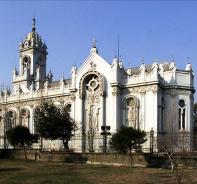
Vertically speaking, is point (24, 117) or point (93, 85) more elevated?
point (93, 85)

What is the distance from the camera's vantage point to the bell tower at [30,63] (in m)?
86.3

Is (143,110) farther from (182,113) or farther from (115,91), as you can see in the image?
(182,113)

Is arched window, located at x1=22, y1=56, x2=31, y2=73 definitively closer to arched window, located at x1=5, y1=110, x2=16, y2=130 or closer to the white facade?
arched window, located at x1=5, y1=110, x2=16, y2=130

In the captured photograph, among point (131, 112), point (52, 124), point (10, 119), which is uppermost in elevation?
Result: point (131, 112)

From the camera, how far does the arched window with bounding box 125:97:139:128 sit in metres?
60.4

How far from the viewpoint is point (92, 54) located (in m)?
65.1

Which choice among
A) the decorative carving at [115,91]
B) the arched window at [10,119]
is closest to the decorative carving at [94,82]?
the decorative carving at [115,91]

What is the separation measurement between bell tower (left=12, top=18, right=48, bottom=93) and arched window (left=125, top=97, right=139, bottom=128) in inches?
1139

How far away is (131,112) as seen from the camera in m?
61.4

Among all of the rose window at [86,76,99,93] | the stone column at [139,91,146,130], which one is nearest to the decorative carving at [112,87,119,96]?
the stone column at [139,91,146,130]

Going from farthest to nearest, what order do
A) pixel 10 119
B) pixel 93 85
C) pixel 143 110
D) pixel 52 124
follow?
1. pixel 10 119
2. pixel 93 85
3. pixel 143 110
4. pixel 52 124

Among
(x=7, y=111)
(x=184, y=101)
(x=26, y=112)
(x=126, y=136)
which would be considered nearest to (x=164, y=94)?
(x=184, y=101)

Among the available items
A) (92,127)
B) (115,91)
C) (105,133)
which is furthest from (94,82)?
(105,133)

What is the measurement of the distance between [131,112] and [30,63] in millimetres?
34860
